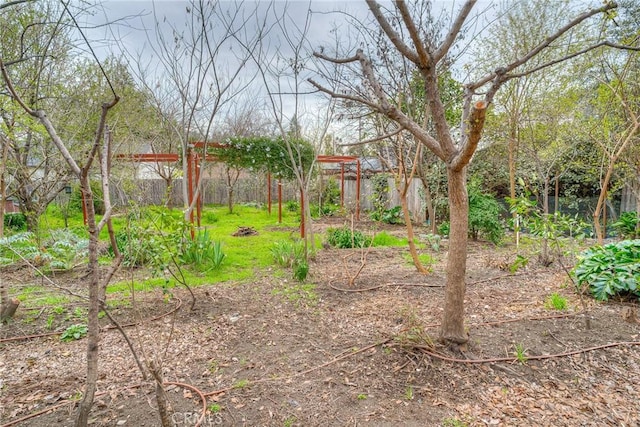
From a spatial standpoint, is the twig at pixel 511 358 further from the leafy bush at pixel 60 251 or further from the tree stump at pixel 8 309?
the leafy bush at pixel 60 251

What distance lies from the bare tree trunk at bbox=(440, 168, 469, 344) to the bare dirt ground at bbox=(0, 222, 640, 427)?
175 millimetres

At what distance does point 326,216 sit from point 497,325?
843cm

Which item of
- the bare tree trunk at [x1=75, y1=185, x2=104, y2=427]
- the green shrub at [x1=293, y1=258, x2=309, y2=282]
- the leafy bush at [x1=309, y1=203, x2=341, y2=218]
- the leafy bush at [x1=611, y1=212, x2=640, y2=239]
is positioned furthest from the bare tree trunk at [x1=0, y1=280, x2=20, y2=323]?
the leafy bush at [x1=611, y1=212, x2=640, y2=239]

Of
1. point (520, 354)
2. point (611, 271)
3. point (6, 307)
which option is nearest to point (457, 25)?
point (520, 354)

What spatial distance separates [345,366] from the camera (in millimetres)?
2387

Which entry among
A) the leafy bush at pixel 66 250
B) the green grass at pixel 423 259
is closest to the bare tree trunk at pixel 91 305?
the leafy bush at pixel 66 250

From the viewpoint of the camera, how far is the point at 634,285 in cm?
327

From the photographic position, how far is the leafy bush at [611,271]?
10.8ft

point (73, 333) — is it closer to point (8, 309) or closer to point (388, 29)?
point (8, 309)

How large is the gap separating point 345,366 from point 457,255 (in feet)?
3.65

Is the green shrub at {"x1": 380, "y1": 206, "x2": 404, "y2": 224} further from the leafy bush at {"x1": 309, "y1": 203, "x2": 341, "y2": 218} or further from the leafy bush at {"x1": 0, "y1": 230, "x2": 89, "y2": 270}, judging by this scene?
the leafy bush at {"x1": 0, "y1": 230, "x2": 89, "y2": 270}

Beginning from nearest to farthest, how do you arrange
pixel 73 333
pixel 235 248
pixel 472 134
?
pixel 472 134, pixel 73 333, pixel 235 248

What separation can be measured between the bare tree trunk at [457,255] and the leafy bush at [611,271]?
6.61 feet

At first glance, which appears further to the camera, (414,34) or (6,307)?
(6,307)
